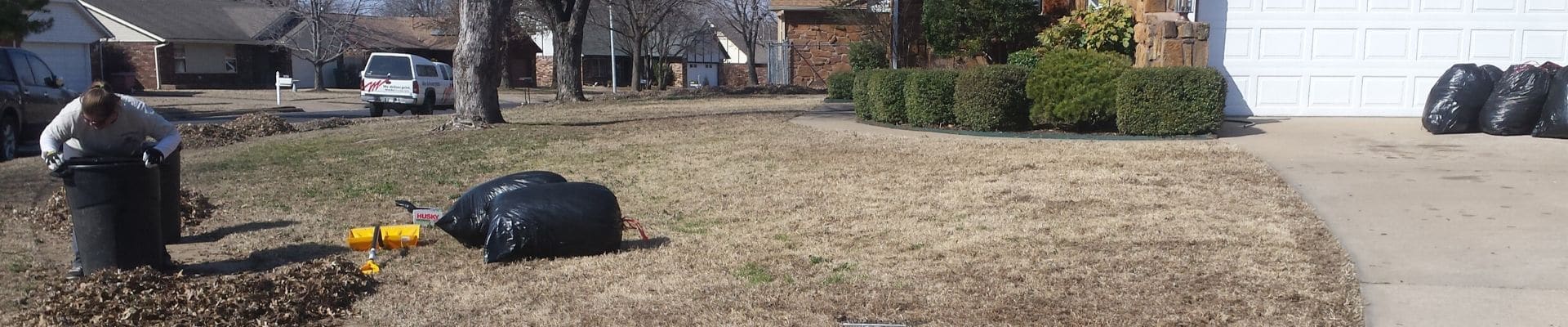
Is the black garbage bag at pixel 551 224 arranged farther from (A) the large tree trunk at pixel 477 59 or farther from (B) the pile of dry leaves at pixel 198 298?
(A) the large tree trunk at pixel 477 59

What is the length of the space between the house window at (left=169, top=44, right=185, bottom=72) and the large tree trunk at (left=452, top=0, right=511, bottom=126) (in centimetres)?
3000

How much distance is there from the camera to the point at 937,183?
28.9 feet

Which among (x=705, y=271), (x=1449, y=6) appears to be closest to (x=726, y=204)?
(x=705, y=271)

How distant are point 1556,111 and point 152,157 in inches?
462

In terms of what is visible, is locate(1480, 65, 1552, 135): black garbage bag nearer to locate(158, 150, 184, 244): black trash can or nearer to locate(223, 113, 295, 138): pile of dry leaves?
locate(158, 150, 184, 244): black trash can

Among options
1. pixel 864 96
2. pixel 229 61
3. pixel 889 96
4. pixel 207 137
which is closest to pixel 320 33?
pixel 229 61

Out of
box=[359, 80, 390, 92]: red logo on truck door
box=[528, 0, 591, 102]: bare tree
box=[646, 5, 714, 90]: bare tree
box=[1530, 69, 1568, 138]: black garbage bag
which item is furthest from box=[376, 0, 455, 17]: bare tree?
box=[1530, 69, 1568, 138]: black garbage bag

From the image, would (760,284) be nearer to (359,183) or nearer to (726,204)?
(726,204)

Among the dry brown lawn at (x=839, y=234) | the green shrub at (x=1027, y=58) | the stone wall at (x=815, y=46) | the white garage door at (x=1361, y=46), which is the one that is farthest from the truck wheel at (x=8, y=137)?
the stone wall at (x=815, y=46)

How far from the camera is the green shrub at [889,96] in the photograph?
13.8 metres

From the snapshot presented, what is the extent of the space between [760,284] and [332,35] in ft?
129

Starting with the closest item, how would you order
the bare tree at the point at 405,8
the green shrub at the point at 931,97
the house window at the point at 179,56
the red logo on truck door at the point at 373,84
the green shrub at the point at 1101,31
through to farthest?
the green shrub at the point at 931,97 → the green shrub at the point at 1101,31 → the red logo on truck door at the point at 373,84 → the house window at the point at 179,56 → the bare tree at the point at 405,8

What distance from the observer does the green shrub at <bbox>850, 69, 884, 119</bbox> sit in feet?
47.9

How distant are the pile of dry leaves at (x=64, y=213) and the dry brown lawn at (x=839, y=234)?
162 mm
